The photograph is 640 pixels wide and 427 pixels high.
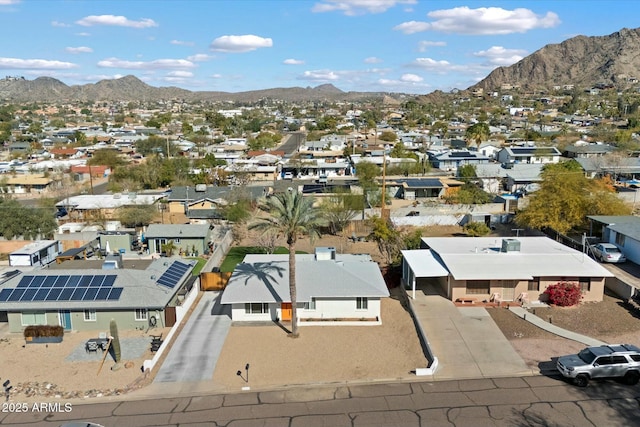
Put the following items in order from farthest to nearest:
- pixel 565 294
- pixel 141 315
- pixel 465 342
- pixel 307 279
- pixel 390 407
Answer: pixel 307 279 → pixel 565 294 → pixel 141 315 → pixel 465 342 → pixel 390 407

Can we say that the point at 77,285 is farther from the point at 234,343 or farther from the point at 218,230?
the point at 218,230

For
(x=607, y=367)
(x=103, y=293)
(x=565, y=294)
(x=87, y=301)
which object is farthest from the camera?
(x=565, y=294)

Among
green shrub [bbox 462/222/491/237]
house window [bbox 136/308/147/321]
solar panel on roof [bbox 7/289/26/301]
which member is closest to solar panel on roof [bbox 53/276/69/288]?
solar panel on roof [bbox 7/289/26/301]

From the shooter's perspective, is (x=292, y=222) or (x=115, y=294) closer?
(x=292, y=222)

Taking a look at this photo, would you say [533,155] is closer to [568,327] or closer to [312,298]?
[568,327]

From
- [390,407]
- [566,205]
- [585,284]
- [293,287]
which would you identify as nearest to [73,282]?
[293,287]

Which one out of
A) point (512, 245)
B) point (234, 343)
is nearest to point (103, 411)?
point (234, 343)
